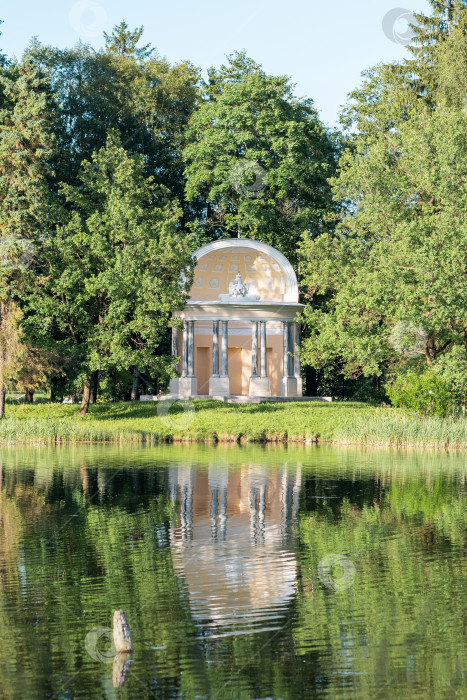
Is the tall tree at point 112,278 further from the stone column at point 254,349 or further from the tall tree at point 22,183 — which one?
the stone column at point 254,349

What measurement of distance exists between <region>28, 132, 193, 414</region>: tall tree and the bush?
10.2m

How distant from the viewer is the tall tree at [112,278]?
128 ft

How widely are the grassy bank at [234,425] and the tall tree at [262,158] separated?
12.3m

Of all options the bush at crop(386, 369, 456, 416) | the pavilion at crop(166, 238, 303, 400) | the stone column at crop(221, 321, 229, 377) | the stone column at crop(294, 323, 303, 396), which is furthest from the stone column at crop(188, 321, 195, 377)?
the bush at crop(386, 369, 456, 416)

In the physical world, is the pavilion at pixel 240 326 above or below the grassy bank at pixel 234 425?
above

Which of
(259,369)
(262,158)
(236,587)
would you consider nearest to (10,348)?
(259,369)

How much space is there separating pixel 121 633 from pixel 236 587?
9.13ft

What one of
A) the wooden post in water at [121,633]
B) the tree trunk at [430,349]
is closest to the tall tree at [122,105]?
the tree trunk at [430,349]

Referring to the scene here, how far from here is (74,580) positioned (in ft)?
40.2

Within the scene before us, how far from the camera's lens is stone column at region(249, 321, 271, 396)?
46000 millimetres

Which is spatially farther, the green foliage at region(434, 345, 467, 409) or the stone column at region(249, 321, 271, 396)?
the stone column at region(249, 321, 271, 396)

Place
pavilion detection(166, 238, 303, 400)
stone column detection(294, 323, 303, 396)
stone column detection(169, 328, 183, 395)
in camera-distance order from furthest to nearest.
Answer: stone column detection(294, 323, 303, 396) → stone column detection(169, 328, 183, 395) → pavilion detection(166, 238, 303, 400)

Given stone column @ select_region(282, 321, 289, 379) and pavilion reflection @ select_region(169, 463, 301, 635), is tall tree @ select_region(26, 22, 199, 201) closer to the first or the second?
stone column @ select_region(282, 321, 289, 379)

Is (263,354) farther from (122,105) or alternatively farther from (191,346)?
(122,105)
